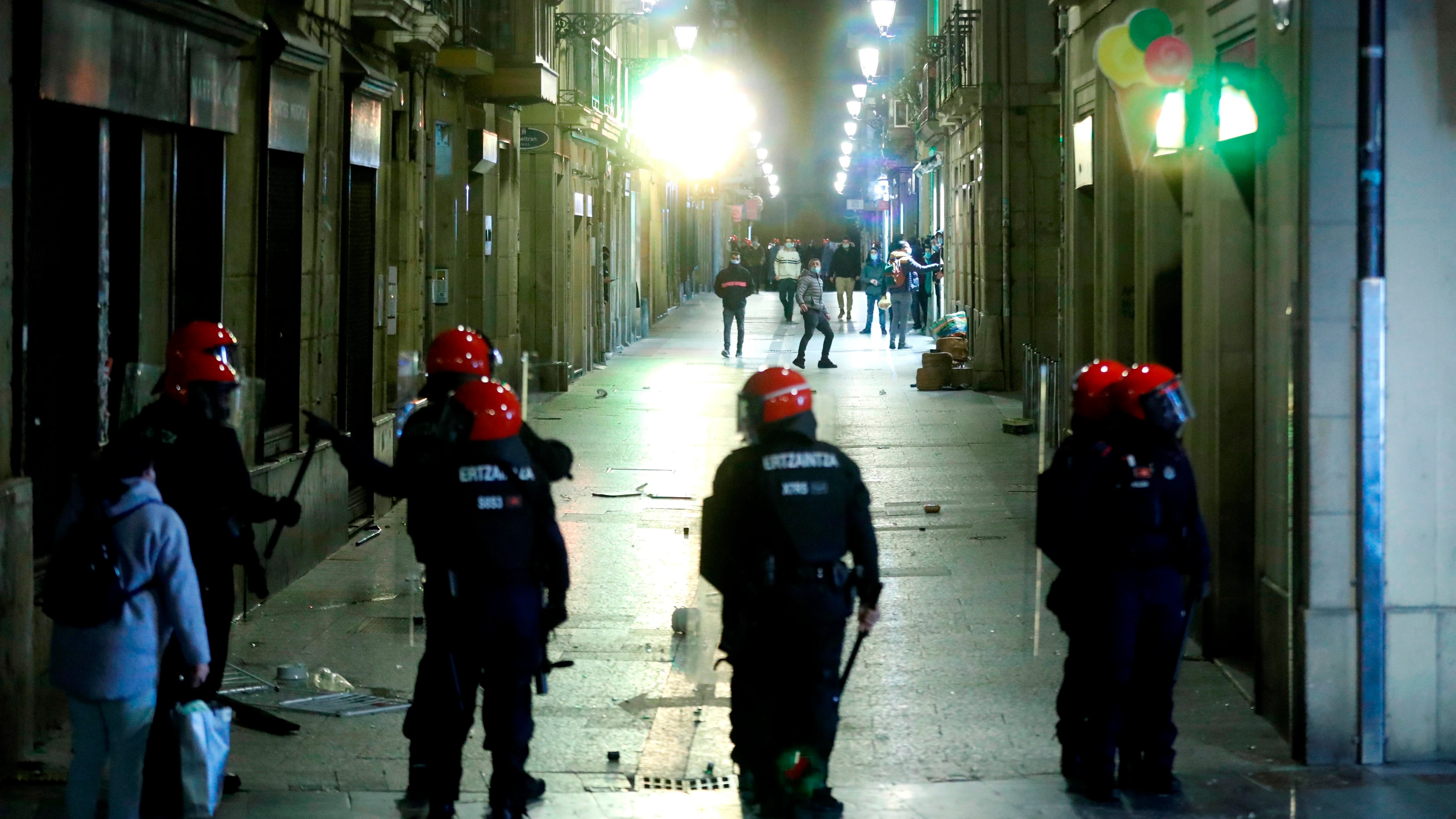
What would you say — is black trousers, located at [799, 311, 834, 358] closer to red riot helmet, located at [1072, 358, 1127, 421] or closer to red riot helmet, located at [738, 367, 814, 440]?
red riot helmet, located at [1072, 358, 1127, 421]

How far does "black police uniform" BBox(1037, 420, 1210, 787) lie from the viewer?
692 cm

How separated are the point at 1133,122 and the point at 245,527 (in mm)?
5644

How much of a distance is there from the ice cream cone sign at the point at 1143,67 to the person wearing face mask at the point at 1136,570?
3.27 m

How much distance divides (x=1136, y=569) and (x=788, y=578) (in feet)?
4.53

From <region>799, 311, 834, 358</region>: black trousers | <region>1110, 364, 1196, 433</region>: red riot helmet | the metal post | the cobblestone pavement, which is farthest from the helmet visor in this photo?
<region>799, 311, 834, 358</region>: black trousers

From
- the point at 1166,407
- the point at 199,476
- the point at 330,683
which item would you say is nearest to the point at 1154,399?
the point at 1166,407

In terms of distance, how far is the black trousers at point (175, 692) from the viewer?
272 inches

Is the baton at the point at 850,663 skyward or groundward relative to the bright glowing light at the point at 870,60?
groundward

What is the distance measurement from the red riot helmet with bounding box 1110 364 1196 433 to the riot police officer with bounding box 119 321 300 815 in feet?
10.6

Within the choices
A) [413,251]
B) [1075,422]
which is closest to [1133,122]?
[1075,422]

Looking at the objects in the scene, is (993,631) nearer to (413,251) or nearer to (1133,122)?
(1133,122)

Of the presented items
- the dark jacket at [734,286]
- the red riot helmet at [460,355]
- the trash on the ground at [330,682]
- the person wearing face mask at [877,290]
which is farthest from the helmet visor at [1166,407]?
the person wearing face mask at [877,290]

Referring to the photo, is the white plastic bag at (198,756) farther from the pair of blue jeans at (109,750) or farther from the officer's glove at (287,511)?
the officer's glove at (287,511)

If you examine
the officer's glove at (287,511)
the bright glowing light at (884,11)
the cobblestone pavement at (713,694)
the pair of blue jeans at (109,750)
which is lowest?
the cobblestone pavement at (713,694)
